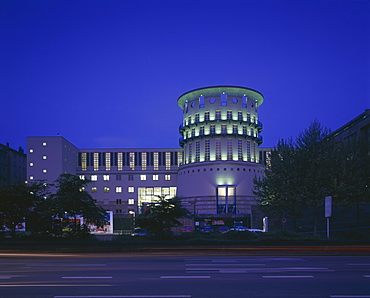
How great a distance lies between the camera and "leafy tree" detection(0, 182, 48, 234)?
3067 cm

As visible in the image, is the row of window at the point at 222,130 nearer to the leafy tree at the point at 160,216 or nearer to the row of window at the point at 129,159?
the row of window at the point at 129,159

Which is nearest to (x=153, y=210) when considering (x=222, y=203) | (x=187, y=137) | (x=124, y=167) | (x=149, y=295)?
(x=149, y=295)

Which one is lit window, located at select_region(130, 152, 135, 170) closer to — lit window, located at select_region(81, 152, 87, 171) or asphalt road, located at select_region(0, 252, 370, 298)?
lit window, located at select_region(81, 152, 87, 171)

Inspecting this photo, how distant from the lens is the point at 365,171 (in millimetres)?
40562

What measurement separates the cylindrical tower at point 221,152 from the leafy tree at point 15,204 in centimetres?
4723

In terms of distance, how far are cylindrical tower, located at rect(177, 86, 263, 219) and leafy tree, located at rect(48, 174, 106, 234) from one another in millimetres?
46066

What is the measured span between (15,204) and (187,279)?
74.7 ft

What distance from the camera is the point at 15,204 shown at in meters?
31.0

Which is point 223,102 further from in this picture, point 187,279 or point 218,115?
point 187,279

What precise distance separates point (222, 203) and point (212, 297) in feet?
215

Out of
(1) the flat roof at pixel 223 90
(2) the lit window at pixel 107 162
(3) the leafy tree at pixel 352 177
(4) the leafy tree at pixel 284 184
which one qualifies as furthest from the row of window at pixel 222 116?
(3) the leafy tree at pixel 352 177

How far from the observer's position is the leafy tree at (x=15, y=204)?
3067 cm

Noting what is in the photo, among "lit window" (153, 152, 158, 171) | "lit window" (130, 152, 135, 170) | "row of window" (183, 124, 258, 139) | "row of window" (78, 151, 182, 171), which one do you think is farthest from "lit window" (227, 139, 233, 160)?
"lit window" (130, 152, 135, 170)

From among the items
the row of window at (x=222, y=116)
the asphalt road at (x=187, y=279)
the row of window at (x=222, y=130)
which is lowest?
the asphalt road at (x=187, y=279)
